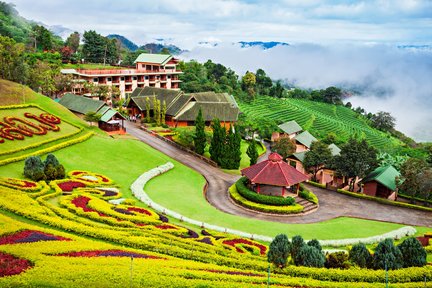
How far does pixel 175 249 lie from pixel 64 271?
25.2 feet

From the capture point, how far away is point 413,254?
83.7 ft

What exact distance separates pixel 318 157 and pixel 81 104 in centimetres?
3790

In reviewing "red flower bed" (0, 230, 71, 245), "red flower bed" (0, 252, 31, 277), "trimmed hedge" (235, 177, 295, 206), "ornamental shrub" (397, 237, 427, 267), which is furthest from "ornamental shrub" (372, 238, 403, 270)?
"red flower bed" (0, 252, 31, 277)

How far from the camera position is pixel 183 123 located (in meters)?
70.9

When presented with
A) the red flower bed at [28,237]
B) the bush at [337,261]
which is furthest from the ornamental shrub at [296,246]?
the red flower bed at [28,237]

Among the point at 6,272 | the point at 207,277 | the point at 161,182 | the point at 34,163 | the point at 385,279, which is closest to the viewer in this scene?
the point at 6,272

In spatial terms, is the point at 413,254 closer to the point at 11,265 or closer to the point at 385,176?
the point at 11,265

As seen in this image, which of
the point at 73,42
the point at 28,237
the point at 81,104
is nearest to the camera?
the point at 28,237

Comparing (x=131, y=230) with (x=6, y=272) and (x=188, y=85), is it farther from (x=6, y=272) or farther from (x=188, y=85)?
(x=188, y=85)

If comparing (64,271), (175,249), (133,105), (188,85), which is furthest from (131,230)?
(188,85)

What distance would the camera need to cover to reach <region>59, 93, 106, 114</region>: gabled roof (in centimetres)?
6382

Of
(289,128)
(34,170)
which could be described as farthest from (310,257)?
(289,128)

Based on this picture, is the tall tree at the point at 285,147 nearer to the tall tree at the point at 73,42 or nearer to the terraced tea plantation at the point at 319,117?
the terraced tea plantation at the point at 319,117

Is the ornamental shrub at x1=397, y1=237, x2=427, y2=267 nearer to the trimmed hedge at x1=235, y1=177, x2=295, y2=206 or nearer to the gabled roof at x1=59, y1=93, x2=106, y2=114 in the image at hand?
the trimmed hedge at x1=235, y1=177, x2=295, y2=206
